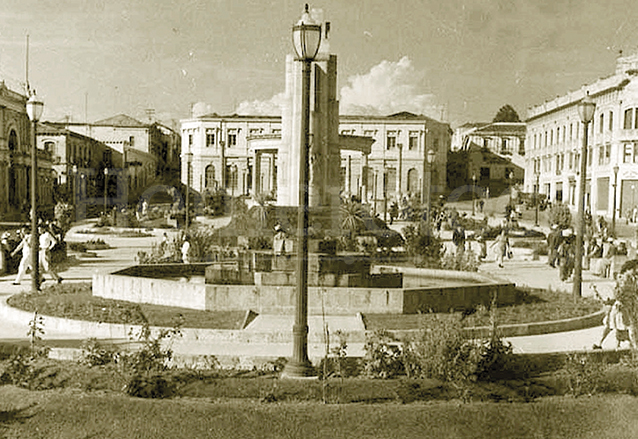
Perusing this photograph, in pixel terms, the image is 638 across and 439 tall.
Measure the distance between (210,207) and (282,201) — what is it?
20891 millimetres

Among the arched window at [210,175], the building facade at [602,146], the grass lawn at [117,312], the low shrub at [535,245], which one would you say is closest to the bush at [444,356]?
the grass lawn at [117,312]

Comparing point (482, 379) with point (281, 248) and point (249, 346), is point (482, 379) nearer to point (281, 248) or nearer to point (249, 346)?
point (249, 346)

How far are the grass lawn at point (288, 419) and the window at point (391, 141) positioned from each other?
62319 millimetres

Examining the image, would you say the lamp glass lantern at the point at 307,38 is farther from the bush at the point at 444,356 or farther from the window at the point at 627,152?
the window at the point at 627,152

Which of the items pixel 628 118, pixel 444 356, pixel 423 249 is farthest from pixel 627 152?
pixel 444 356

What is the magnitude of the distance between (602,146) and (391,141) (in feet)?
73.2

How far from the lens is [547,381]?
8.16m

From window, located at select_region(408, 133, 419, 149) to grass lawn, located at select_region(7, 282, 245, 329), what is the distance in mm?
56575

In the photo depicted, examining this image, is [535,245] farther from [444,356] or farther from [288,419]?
[288,419]

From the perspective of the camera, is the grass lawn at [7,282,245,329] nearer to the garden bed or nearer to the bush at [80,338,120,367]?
the garden bed

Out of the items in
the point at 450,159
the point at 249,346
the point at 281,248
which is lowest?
the point at 249,346

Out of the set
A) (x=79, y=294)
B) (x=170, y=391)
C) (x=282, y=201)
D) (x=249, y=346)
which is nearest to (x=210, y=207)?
(x=282, y=201)

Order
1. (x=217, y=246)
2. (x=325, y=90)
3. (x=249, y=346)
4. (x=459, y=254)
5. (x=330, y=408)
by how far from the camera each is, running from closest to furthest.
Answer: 1. (x=330, y=408)
2. (x=249, y=346)
3. (x=459, y=254)
4. (x=217, y=246)
5. (x=325, y=90)

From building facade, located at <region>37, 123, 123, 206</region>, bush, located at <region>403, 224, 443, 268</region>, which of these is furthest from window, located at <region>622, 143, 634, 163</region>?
building facade, located at <region>37, 123, 123, 206</region>
